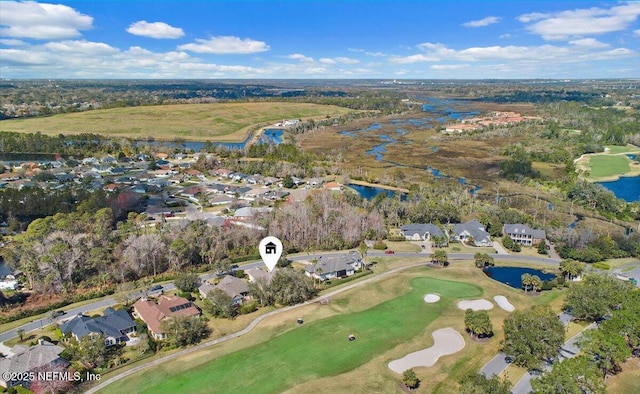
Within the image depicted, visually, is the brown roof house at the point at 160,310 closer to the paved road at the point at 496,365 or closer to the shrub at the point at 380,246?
the paved road at the point at 496,365

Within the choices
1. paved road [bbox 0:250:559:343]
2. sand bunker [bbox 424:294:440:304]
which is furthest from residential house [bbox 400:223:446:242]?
sand bunker [bbox 424:294:440:304]

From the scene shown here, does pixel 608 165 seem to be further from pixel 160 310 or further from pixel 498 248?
pixel 160 310

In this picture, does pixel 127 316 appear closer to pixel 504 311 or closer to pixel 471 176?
pixel 504 311

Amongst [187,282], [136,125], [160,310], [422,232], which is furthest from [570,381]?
[136,125]

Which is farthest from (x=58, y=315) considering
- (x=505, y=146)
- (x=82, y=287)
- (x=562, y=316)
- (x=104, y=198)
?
(x=505, y=146)

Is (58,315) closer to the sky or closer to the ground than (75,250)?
closer to the ground

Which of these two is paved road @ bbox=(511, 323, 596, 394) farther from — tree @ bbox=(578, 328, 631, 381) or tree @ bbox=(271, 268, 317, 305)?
tree @ bbox=(271, 268, 317, 305)
